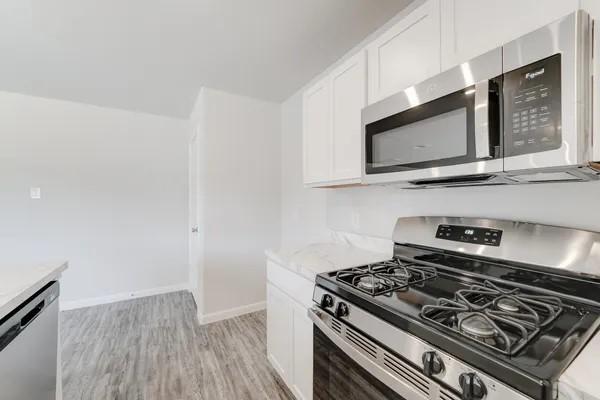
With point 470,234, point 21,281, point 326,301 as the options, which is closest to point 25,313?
point 21,281

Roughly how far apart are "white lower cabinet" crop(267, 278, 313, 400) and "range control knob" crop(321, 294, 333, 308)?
23 cm

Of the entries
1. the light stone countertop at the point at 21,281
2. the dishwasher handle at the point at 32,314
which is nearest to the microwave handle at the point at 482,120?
the light stone countertop at the point at 21,281

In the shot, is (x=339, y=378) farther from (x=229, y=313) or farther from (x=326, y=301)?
(x=229, y=313)

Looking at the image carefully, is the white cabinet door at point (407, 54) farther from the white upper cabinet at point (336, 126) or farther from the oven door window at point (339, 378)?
the oven door window at point (339, 378)

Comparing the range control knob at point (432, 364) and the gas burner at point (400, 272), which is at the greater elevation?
the gas burner at point (400, 272)

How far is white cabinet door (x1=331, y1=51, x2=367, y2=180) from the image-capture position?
153 centimetres

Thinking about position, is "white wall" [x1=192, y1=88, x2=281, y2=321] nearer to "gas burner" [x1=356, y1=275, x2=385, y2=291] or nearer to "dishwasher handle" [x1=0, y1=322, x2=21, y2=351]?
"dishwasher handle" [x1=0, y1=322, x2=21, y2=351]

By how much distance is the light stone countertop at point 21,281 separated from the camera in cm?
96

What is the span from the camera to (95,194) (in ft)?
10.7

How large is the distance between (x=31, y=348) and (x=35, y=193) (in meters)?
2.74

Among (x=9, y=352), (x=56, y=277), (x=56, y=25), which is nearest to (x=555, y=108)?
(x=9, y=352)

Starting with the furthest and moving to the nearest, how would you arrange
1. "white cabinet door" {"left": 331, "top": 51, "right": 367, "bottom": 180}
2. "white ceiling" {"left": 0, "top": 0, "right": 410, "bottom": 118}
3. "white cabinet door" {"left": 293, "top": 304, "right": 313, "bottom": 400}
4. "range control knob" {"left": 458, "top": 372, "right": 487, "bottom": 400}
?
"white ceiling" {"left": 0, "top": 0, "right": 410, "bottom": 118} < "white cabinet door" {"left": 331, "top": 51, "right": 367, "bottom": 180} < "white cabinet door" {"left": 293, "top": 304, "right": 313, "bottom": 400} < "range control knob" {"left": 458, "top": 372, "right": 487, "bottom": 400}

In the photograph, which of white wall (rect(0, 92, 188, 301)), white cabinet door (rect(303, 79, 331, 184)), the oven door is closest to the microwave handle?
the oven door

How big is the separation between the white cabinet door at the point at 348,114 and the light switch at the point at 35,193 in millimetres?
3373
